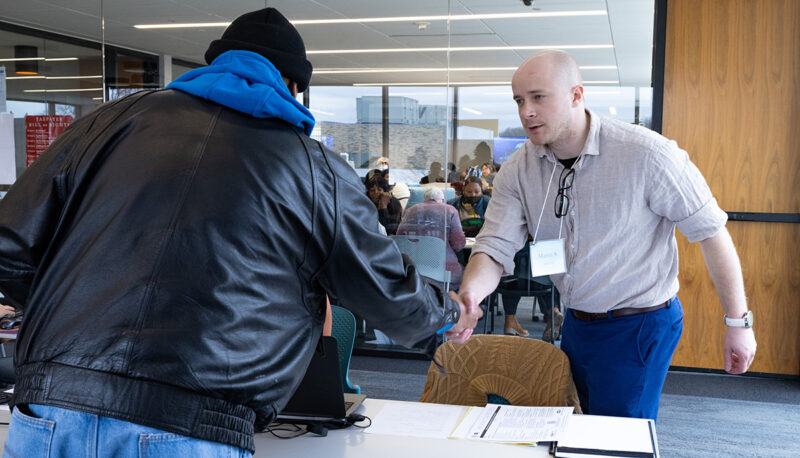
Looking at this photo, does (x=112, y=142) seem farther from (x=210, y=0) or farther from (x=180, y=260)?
(x=210, y=0)

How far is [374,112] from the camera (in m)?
5.85

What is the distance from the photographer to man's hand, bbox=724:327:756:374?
2.25m

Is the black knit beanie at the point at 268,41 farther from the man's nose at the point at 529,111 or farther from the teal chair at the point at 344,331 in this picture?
the teal chair at the point at 344,331

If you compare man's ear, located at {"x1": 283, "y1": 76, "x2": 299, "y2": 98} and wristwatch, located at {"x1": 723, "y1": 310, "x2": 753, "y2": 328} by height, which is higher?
man's ear, located at {"x1": 283, "y1": 76, "x2": 299, "y2": 98}

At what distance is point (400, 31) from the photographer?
5973mm

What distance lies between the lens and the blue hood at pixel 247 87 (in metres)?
1.27

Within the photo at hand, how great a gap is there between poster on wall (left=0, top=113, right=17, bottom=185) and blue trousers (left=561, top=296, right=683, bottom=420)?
5759 millimetres

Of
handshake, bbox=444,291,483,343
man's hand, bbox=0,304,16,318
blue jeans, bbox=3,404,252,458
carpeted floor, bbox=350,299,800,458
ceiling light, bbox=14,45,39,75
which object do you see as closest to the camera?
blue jeans, bbox=3,404,252,458

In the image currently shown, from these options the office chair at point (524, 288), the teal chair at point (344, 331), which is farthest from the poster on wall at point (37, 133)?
the teal chair at point (344, 331)

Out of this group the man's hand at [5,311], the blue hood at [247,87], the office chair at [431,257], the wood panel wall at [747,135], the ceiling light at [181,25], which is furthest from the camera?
the ceiling light at [181,25]

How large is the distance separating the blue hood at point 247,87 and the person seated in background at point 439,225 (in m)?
4.30

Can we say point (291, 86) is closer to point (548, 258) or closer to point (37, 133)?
point (548, 258)

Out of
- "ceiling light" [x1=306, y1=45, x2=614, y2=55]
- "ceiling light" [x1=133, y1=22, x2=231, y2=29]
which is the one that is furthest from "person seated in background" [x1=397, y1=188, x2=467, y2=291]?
"ceiling light" [x1=133, y1=22, x2=231, y2=29]

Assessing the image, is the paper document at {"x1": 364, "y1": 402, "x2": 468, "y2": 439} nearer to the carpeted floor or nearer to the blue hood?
the blue hood
